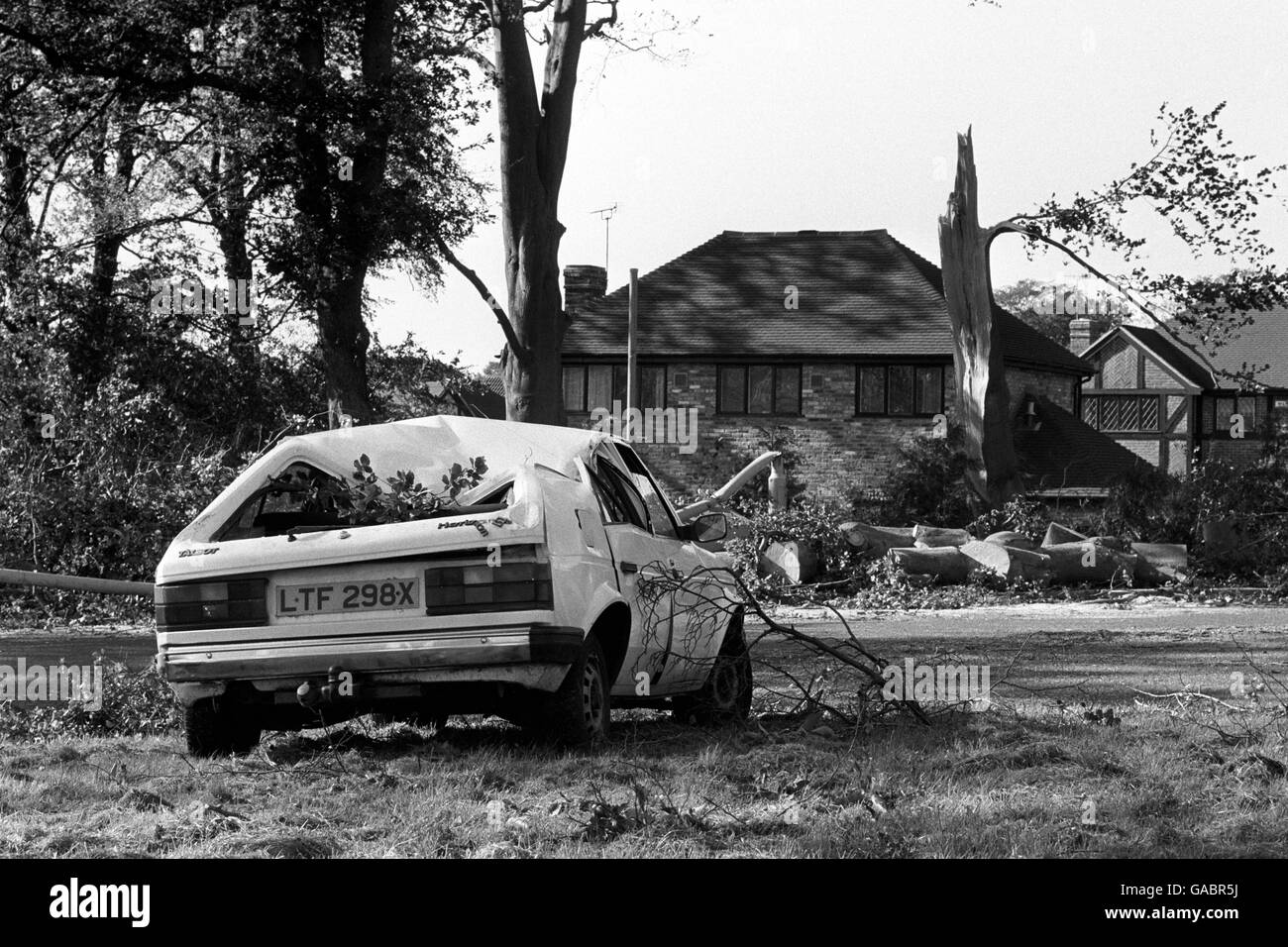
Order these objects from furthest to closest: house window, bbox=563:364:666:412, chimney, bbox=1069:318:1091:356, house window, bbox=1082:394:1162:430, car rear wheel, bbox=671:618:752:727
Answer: chimney, bbox=1069:318:1091:356
house window, bbox=1082:394:1162:430
house window, bbox=563:364:666:412
car rear wheel, bbox=671:618:752:727

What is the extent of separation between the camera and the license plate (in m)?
7.39

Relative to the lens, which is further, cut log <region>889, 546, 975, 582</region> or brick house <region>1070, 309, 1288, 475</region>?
brick house <region>1070, 309, 1288, 475</region>

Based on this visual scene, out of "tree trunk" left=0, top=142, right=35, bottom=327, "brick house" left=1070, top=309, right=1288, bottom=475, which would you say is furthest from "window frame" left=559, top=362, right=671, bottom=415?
"brick house" left=1070, top=309, right=1288, bottom=475

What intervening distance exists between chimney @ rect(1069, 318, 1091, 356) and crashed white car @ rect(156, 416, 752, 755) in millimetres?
65449

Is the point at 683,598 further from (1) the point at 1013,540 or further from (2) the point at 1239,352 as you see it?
(2) the point at 1239,352

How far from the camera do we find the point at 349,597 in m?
7.45

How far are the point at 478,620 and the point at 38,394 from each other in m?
18.5

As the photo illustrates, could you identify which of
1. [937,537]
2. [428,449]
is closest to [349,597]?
[428,449]

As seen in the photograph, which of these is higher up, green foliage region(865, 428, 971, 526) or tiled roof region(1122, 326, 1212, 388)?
tiled roof region(1122, 326, 1212, 388)

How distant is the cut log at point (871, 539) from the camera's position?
24078mm

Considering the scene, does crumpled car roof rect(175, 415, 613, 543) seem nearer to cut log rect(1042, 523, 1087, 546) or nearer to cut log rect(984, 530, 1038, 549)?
cut log rect(984, 530, 1038, 549)

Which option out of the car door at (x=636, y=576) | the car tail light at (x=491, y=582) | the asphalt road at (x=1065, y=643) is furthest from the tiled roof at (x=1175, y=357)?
the car tail light at (x=491, y=582)

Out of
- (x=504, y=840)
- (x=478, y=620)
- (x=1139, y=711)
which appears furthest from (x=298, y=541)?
(x=1139, y=711)

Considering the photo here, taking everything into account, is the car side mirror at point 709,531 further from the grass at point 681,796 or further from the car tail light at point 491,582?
the car tail light at point 491,582
